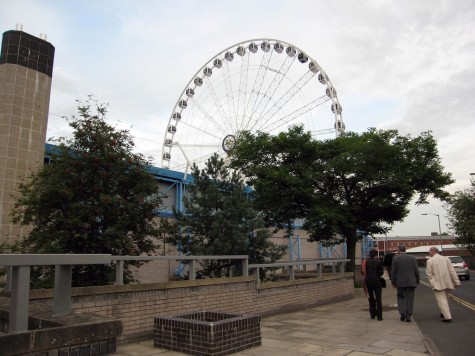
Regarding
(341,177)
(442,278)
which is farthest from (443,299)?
(341,177)


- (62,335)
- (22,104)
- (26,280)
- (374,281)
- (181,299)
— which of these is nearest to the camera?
(62,335)

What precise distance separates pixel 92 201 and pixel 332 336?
18.8 ft

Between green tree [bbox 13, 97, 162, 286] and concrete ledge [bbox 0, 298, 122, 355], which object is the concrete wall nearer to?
green tree [bbox 13, 97, 162, 286]

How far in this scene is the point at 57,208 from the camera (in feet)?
30.3

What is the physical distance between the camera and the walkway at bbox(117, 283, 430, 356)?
686 cm

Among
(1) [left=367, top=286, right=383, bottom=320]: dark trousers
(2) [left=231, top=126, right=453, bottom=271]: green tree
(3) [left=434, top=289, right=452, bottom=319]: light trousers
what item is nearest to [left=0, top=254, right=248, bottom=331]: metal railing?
(1) [left=367, top=286, right=383, bottom=320]: dark trousers

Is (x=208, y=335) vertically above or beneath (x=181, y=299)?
beneath

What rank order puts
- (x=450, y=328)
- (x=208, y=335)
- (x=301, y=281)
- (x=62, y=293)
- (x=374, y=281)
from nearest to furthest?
1. (x=62, y=293)
2. (x=208, y=335)
3. (x=450, y=328)
4. (x=374, y=281)
5. (x=301, y=281)

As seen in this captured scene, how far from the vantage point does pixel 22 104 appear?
16516mm

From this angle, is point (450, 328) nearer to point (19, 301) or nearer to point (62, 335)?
point (62, 335)

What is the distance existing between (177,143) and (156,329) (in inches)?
1166

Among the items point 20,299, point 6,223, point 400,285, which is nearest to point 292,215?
point 400,285

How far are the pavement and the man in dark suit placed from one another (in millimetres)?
334

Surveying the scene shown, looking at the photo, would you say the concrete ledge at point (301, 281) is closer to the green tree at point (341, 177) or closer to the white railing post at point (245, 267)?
the white railing post at point (245, 267)
